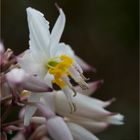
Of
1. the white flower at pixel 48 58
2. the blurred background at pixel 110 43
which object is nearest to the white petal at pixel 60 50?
the white flower at pixel 48 58

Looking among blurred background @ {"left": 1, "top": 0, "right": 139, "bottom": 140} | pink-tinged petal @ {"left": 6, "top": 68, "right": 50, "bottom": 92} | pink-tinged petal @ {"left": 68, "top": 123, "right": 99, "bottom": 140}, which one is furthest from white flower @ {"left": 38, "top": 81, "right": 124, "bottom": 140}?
blurred background @ {"left": 1, "top": 0, "right": 139, "bottom": 140}

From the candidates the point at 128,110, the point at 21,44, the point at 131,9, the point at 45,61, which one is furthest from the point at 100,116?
the point at 131,9

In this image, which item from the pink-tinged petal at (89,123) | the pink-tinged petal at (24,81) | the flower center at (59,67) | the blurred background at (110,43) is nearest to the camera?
the pink-tinged petal at (24,81)

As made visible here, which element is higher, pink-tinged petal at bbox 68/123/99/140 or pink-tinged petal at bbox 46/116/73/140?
pink-tinged petal at bbox 46/116/73/140

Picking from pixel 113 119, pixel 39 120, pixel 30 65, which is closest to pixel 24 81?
pixel 30 65

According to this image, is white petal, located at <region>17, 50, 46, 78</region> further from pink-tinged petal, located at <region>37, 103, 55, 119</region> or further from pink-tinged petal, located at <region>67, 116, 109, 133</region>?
pink-tinged petal, located at <region>67, 116, 109, 133</region>

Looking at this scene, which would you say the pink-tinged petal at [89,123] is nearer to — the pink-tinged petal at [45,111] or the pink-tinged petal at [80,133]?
the pink-tinged petal at [80,133]

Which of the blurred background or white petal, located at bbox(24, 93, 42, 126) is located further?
the blurred background
